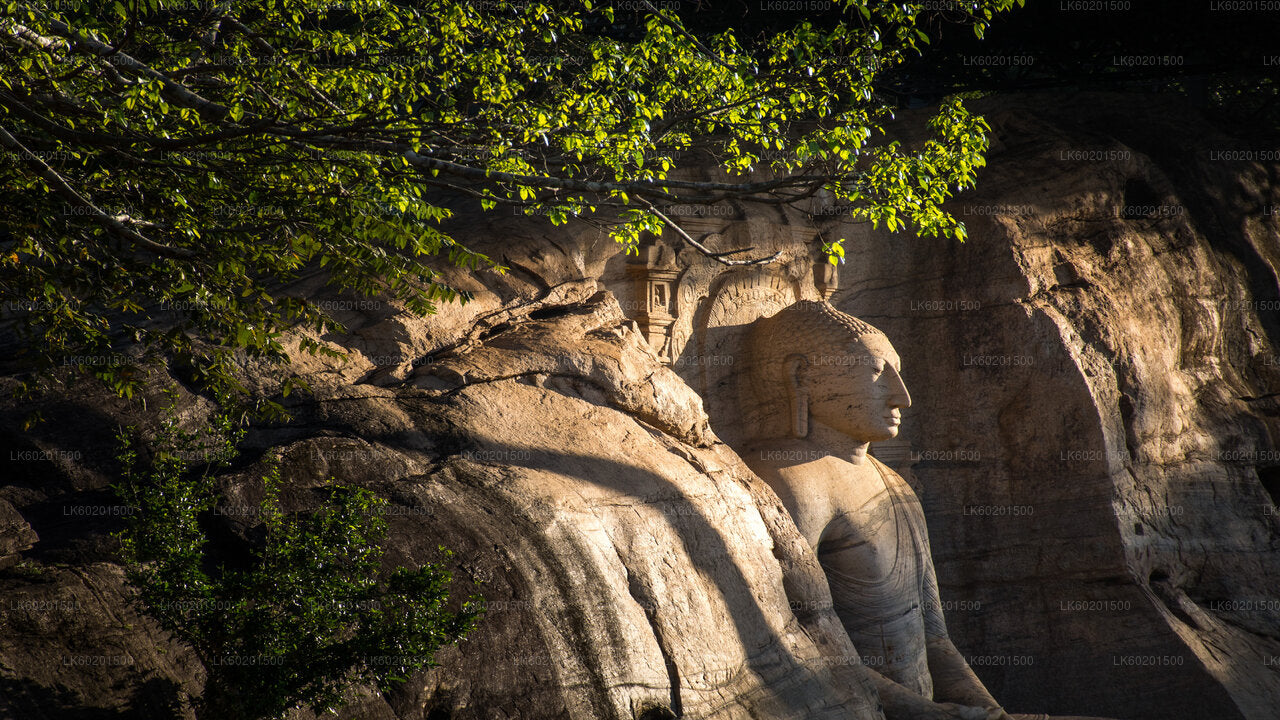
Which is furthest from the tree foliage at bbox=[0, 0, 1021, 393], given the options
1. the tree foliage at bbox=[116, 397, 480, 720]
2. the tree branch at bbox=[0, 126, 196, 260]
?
the tree foliage at bbox=[116, 397, 480, 720]

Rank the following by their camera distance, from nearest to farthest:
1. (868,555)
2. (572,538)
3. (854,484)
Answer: (572,538)
(868,555)
(854,484)


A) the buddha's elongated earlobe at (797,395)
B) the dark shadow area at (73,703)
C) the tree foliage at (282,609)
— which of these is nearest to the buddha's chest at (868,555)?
the buddha's elongated earlobe at (797,395)

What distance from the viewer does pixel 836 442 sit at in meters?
7.86

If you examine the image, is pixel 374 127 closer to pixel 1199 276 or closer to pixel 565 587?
pixel 565 587

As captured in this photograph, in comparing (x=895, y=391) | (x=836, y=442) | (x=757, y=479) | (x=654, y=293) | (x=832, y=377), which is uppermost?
(x=654, y=293)

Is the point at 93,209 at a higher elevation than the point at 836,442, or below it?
higher

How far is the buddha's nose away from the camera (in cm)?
780

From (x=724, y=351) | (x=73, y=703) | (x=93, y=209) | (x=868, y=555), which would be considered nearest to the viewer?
(x=73, y=703)

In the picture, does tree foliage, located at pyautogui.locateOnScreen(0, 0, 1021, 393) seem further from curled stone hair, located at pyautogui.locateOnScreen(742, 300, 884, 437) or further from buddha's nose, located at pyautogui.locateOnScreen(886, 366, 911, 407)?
buddha's nose, located at pyautogui.locateOnScreen(886, 366, 911, 407)

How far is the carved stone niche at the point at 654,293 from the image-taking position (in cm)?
784

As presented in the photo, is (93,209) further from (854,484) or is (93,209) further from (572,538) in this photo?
(854,484)

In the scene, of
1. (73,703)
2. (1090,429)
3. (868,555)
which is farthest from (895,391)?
(73,703)

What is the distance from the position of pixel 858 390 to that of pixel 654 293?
171cm

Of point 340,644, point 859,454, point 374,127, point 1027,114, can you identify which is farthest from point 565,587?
point 1027,114
